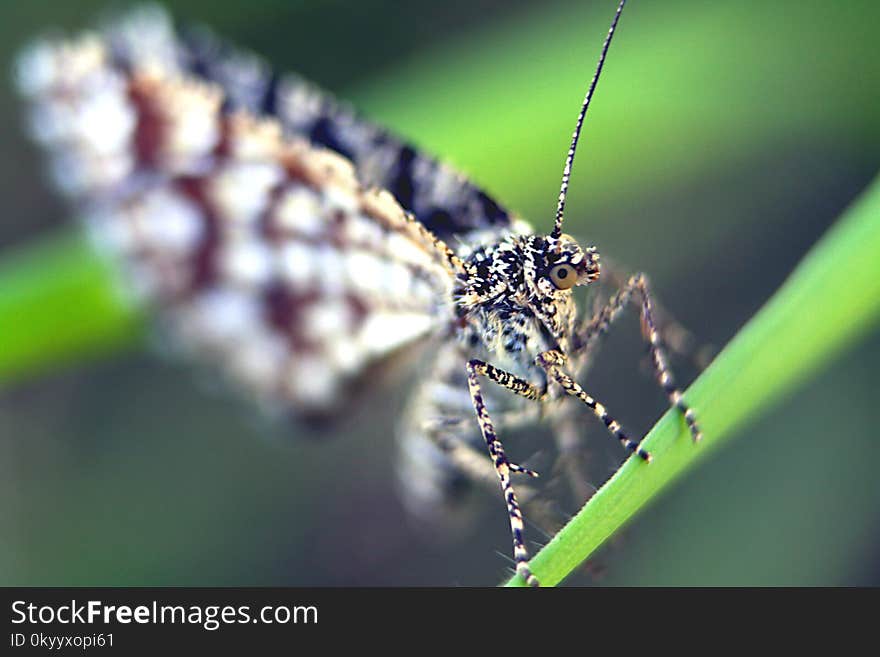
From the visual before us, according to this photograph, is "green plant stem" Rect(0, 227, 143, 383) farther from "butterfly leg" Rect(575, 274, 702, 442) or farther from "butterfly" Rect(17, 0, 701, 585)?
"butterfly leg" Rect(575, 274, 702, 442)

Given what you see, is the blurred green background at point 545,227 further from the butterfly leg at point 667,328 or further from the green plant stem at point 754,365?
the green plant stem at point 754,365

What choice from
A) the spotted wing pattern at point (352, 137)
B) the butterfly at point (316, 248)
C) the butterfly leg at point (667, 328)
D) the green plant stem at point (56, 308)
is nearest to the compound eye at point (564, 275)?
the butterfly at point (316, 248)

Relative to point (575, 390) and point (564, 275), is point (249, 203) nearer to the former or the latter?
point (564, 275)

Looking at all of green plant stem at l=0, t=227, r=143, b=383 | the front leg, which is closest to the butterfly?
the front leg

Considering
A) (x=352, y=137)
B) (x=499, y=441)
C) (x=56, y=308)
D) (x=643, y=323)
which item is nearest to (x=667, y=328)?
(x=643, y=323)

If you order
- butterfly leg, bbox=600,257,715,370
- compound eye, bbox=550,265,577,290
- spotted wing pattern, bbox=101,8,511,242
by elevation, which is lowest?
compound eye, bbox=550,265,577,290

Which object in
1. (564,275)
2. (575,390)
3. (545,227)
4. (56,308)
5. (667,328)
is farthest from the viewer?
(545,227)
